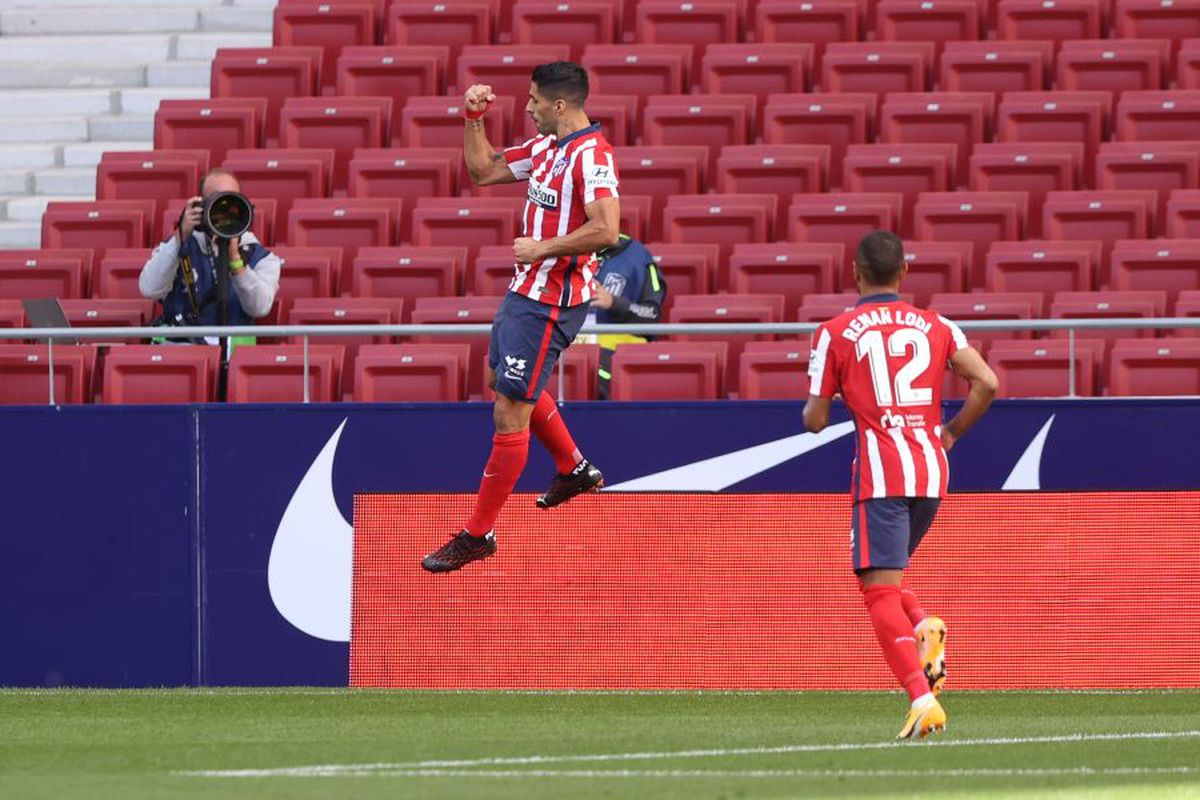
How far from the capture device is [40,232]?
14.7m

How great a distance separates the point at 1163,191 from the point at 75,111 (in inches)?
307

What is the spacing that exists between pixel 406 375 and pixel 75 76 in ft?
19.5

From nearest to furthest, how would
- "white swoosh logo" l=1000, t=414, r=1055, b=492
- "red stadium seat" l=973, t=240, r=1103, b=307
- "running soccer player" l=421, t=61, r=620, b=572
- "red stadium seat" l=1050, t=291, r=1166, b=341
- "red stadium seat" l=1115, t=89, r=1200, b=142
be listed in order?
"running soccer player" l=421, t=61, r=620, b=572
"white swoosh logo" l=1000, t=414, r=1055, b=492
"red stadium seat" l=1050, t=291, r=1166, b=341
"red stadium seat" l=973, t=240, r=1103, b=307
"red stadium seat" l=1115, t=89, r=1200, b=142

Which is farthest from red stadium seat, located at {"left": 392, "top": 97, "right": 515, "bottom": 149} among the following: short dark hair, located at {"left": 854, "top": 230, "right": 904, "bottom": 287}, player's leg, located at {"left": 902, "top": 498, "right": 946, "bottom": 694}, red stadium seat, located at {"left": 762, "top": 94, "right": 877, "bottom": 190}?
player's leg, located at {"left": 902, "top": 498, "right": 946, "bottom": 694}

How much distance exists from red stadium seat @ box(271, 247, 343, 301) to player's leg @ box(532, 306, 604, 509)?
354 cm

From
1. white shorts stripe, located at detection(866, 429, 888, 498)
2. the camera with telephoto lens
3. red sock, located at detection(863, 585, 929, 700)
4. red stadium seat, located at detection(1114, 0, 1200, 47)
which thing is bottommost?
red sock, located at detection(863, 585, 929, 700)

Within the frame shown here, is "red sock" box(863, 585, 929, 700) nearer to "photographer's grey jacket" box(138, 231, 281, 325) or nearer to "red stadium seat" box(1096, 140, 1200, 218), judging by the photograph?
"photographer's grey jacket" box(138, 231, 281, 325)

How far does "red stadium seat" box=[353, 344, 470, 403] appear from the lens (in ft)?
39.1

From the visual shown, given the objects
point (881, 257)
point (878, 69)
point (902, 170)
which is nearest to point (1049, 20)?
point (878, 69)

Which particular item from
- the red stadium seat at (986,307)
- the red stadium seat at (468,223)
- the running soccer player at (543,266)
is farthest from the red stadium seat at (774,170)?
the running soccer player at (543,266)

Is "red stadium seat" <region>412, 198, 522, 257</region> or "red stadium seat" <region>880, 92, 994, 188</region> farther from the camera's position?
"red stadium seat" <region>880, 92, 994, 188</region>

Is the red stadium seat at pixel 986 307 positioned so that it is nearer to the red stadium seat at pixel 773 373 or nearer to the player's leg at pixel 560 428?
the red stadium seat at pixel 773 373

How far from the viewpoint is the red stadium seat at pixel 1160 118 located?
13742 mm

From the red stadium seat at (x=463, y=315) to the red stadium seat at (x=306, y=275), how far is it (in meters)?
0.76
